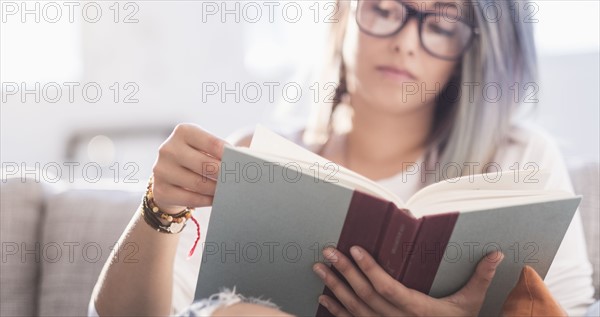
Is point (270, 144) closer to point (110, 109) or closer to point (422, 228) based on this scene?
point (422, 228)

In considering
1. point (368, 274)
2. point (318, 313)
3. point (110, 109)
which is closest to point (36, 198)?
point (318, 313)

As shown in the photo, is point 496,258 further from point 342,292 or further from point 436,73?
point 436,73

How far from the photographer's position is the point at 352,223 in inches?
35.2

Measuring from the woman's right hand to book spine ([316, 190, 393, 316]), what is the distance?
191 millimetres

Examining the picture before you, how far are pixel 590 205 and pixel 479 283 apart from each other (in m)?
0.64

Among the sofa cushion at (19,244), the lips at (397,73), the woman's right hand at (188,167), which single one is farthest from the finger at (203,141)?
the sofa cushion at (19,244)

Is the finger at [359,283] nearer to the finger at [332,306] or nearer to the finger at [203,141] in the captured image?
the finger at [332,306]

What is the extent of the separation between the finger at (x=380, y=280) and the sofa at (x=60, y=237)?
67 centimetres

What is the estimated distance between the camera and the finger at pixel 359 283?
929 millimetres

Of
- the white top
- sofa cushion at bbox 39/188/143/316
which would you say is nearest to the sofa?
sofa cushion at bbox 39/188/143/316

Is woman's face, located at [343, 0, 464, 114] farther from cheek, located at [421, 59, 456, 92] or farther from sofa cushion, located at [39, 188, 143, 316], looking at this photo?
sofa cushion, located at [39, 188, 143, 316]

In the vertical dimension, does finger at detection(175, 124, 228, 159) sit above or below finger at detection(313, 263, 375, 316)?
above

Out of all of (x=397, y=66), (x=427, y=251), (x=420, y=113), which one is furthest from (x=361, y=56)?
(x=427, y=251)

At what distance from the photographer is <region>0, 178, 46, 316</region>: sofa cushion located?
142 cm
